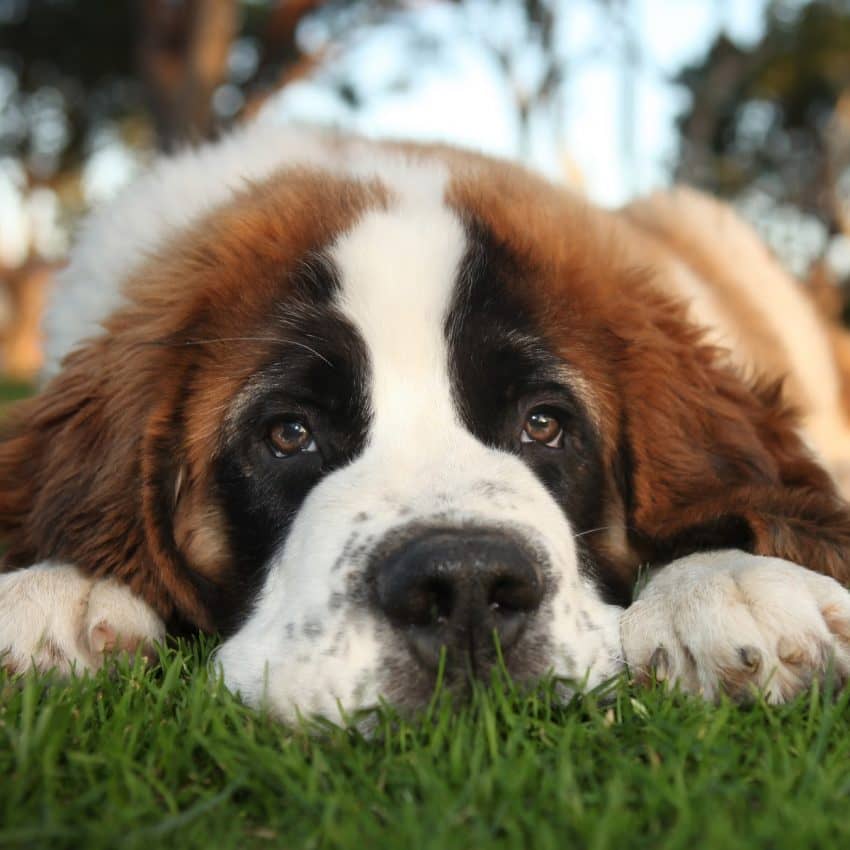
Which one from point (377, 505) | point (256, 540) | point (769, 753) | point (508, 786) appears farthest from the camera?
point (256, 540)

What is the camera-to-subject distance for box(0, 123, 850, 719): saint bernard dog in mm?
1956

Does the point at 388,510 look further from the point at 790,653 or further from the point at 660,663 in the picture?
the point at 790,653

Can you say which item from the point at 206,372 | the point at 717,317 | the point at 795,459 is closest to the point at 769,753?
the point at 795,459

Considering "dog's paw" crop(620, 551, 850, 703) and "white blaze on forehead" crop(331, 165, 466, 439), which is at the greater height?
"white blaze on forehead" crop(331, 165, 466, 439)

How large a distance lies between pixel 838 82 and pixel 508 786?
20267mm

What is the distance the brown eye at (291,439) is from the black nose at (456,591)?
49 centimetres

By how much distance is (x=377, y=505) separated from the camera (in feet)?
6.86

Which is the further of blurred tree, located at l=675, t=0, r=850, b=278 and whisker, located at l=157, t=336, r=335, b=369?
blurred tree, located at l=675, t=0, r=850, b=278

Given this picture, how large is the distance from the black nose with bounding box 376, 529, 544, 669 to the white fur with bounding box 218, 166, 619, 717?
6cm

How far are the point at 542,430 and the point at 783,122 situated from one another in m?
21.3

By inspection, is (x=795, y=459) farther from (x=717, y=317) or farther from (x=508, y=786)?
(x=508, y=786)

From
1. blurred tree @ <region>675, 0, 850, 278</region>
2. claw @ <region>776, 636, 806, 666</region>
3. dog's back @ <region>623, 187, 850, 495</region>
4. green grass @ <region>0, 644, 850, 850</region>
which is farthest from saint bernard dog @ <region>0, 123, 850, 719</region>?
blurred tree @ <region>675, 0, 850, 278</region>

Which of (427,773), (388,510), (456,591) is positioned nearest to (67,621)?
(388,510)

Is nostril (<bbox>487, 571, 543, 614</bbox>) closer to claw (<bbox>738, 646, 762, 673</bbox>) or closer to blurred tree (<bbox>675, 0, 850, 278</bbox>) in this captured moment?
claw (<bbox>738, 646, 762, 673</bbox>)
